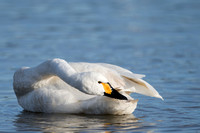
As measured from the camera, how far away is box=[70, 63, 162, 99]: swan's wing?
23.9ft

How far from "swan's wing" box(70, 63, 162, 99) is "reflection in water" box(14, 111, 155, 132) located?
454mm

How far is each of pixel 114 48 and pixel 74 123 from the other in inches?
238

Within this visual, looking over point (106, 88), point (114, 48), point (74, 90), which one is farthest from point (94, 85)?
point (114, 48)

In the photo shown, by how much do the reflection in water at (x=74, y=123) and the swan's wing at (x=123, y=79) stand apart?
0.45 m

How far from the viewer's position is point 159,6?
19375 millimetres

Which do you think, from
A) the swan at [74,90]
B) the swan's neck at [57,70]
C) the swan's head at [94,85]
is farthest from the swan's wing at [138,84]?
the swan's head at [94,85]

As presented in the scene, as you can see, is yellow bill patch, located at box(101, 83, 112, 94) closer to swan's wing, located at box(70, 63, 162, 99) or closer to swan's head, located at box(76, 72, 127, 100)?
swan's head, located at box(76, 72, 127, 100)

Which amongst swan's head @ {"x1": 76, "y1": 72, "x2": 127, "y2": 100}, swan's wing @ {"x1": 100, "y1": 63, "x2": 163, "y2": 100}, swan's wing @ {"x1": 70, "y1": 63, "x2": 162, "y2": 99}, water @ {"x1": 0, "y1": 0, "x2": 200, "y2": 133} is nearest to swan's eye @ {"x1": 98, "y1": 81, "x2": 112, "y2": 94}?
swan's head @ {"x1": 76, "y1": 72, "x2": 127, "y2": 100}

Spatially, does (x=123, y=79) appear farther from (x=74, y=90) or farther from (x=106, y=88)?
(x=106, y=88)

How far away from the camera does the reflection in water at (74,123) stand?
6723 mm

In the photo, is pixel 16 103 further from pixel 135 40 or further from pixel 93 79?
pixel 135 40

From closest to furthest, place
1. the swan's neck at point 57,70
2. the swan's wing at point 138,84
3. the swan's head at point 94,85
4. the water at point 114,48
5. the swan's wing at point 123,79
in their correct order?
1. the swan's head at point 94,85
2. the swan's neck at point 57,70
3. the water at point 114,48
4. the swan's wing at point 123,79
5. the swan's wing at point 138,84

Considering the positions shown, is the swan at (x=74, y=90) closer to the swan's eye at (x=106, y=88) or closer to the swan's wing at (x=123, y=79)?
the swan's wing at (x=123, y=79)

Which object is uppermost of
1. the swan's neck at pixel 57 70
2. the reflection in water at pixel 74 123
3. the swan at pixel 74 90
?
the swan's neck at pixel 57 70
